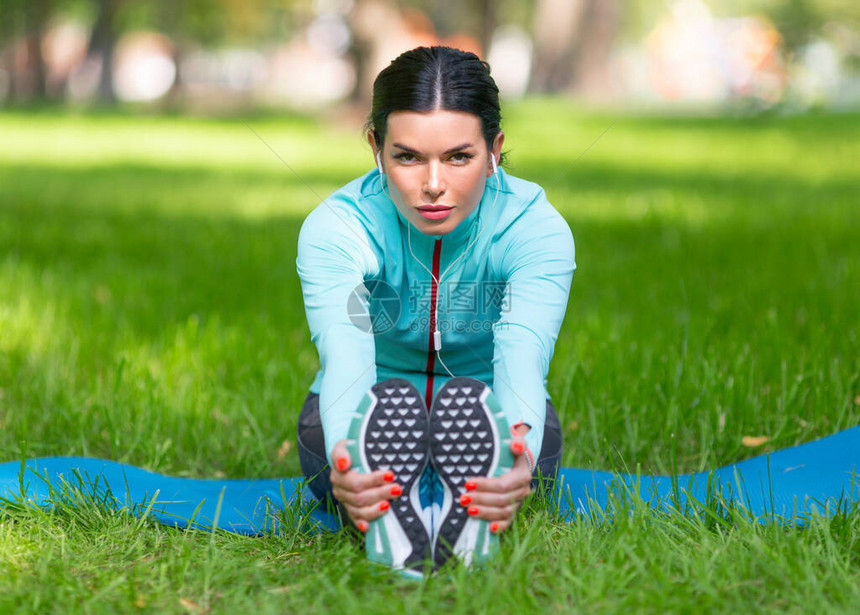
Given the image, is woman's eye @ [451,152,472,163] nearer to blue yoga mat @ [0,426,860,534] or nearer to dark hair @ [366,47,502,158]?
dark hair @ [366,47,502,158]

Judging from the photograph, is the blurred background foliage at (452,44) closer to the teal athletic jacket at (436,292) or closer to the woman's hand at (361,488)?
the teal athletic jacket at (436,292)

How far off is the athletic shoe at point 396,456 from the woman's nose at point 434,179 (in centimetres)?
44

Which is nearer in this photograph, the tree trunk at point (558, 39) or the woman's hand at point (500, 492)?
the woman's hand at point (500, 492)

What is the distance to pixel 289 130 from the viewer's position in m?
15.7

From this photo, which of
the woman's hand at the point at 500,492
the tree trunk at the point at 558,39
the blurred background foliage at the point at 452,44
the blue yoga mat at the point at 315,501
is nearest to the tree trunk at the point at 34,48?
the blurred background foliage at the point at 452,44

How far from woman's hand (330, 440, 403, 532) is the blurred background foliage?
13403 millimetres

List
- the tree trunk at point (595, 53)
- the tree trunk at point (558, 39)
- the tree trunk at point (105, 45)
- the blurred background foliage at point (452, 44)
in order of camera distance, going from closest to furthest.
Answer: the blurred background foliage at point (452, 44) < the tree trunk at point (595, 53) < the tree trunk at point (558, 39) < the tree trunk at point (105, 45)

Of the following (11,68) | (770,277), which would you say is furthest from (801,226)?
(11,68)

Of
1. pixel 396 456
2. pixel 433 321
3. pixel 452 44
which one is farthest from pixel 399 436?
pixel 452 44

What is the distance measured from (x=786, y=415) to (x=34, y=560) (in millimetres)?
2185

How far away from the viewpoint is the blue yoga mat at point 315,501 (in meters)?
2.25

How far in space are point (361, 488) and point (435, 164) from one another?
715 mm

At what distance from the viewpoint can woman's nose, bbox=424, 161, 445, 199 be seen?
208 cm

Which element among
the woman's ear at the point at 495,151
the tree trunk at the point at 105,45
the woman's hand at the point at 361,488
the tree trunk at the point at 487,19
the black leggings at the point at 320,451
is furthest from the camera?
the tree trunk at the point at 105,45
